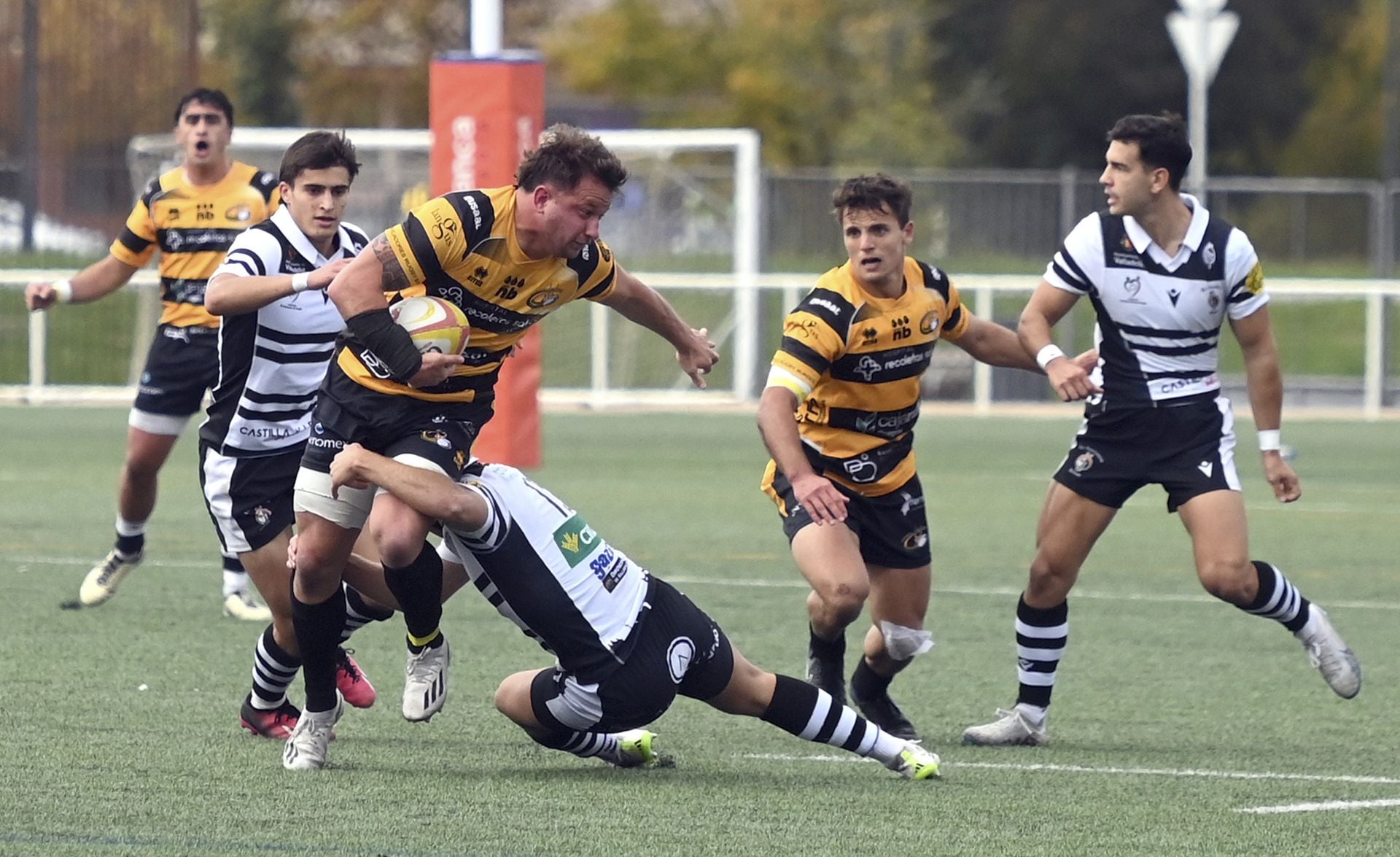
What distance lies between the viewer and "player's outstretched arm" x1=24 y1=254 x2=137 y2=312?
30.0ft

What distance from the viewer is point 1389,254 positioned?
78.0 ft

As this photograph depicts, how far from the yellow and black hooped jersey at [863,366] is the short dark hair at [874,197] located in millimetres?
241

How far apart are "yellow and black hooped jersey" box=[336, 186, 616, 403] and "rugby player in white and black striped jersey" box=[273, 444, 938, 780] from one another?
321 millimetres

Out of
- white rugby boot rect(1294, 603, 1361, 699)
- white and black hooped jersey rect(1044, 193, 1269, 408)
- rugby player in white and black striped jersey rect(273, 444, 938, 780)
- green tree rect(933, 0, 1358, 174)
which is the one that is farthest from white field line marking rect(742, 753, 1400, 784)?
green tree rect(933, 0, 1358, 174)

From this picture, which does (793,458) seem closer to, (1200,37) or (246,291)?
(246,291)

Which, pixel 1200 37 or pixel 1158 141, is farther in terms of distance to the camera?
pixel 1200 37

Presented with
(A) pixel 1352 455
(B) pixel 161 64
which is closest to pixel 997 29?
(B) pixel 161 64

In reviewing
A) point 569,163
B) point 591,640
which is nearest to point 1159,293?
point 569,163

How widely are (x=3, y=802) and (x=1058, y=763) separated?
2930 mm

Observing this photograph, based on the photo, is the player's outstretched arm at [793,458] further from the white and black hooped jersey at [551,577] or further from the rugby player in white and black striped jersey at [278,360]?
the rugby player in white and black striped jersey at [278,360]

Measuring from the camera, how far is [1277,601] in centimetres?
713

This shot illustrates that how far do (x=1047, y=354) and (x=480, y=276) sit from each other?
5.99 ft

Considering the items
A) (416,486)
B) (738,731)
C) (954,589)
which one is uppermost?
(416,486)

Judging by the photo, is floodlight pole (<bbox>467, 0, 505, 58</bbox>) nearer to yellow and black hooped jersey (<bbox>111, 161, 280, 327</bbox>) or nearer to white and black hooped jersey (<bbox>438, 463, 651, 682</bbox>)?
yellow and black hooped jersey (<bbox>111, 161, 280, 327</bbox>)
